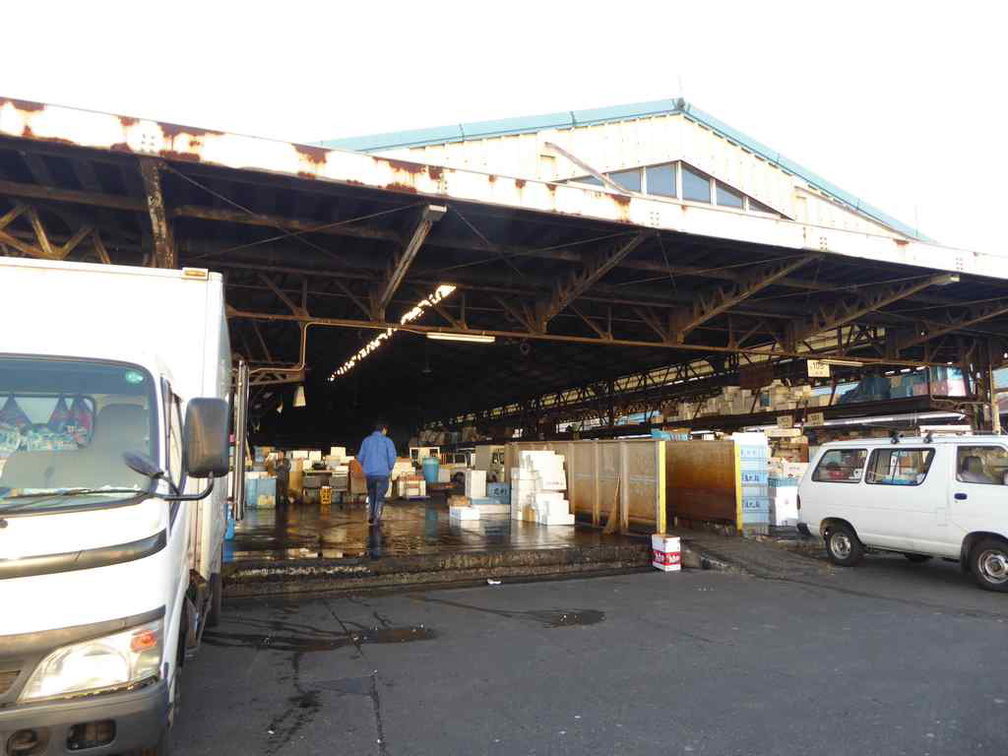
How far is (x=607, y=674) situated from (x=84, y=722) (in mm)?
3661

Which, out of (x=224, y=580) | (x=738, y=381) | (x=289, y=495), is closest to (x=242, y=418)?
(x=224, y=580)

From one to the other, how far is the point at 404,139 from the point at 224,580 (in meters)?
13.7

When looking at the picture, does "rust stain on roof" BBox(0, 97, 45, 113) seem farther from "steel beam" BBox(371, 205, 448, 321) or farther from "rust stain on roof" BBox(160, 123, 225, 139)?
"steel beam" BBox(371, 205, 448, 321)

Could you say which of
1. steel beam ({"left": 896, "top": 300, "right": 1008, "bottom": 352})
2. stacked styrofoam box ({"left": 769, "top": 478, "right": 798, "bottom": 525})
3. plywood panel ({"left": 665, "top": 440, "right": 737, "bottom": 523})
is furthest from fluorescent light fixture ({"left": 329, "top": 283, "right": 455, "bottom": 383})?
steel beam ({"left": 896, "top": 300, "right": 1008, "bottom": 352})

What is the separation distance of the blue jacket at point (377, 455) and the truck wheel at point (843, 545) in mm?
6777

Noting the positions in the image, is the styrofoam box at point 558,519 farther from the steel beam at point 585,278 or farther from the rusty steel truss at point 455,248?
the steel beam at point 585,278

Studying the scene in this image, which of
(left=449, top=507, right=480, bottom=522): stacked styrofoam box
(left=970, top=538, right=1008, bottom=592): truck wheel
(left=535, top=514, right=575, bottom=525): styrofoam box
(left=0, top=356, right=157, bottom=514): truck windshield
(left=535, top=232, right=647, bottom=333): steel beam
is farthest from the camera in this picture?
(left=449, top=507, right=480, bottom=522): stacked styrofoam box

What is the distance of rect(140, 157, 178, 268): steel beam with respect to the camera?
7.70 m

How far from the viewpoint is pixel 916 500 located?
28.8 ft

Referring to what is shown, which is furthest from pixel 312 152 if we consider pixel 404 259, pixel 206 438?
pixel 206 438

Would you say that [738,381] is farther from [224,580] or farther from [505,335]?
[224,580]

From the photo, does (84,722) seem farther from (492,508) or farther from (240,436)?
(492,508)

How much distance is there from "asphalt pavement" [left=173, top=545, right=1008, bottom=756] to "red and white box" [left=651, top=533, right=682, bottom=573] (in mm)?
1642

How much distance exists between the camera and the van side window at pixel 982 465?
7.99 metres
